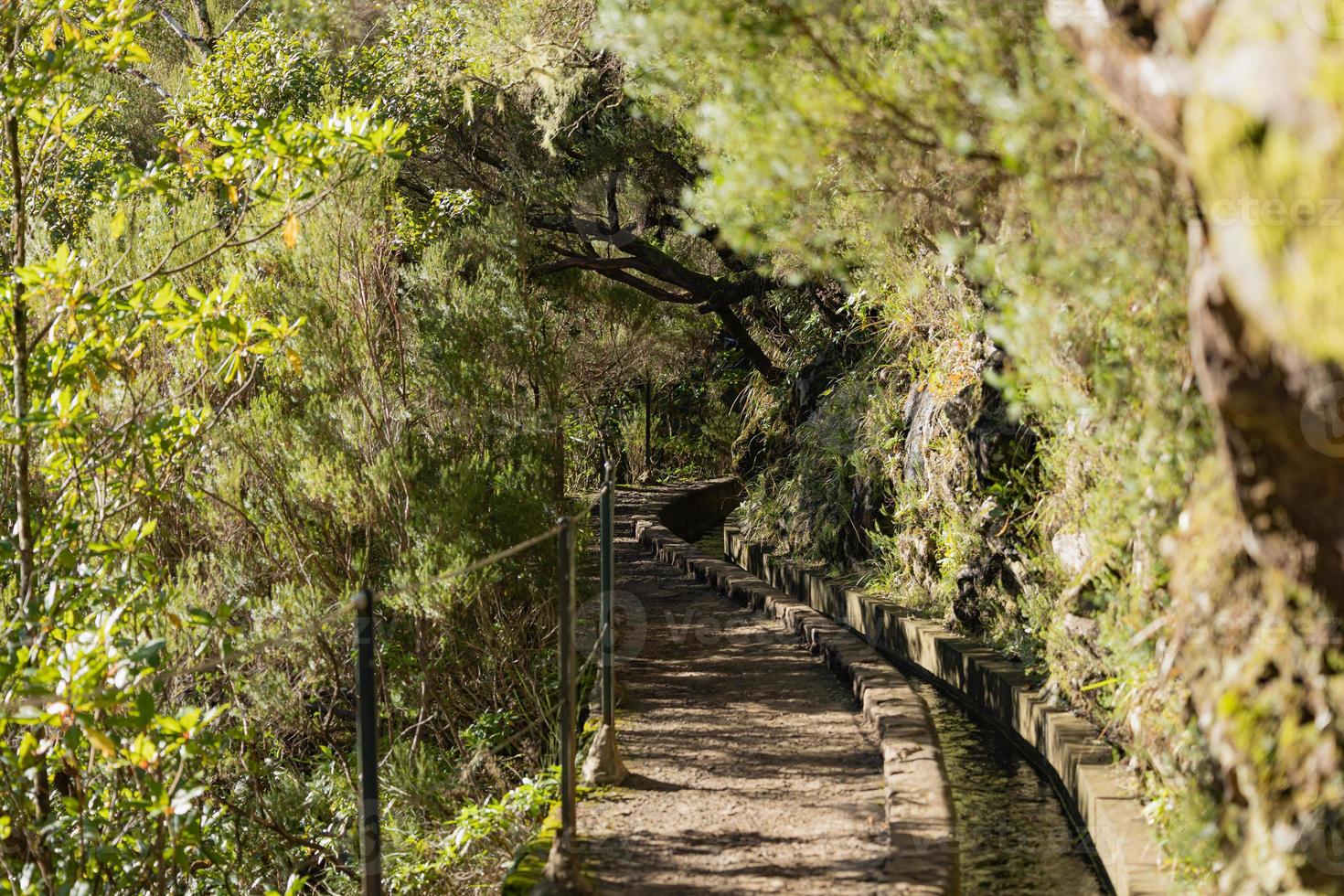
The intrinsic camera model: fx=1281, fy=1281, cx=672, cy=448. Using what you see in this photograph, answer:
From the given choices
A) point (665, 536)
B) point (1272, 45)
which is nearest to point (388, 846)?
point (1272, 45)

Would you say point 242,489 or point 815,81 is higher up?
point 815,81

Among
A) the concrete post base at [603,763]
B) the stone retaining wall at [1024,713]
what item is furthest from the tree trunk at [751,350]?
the concrete post base at [603,763]

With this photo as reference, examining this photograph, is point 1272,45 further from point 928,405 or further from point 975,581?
point 928,405

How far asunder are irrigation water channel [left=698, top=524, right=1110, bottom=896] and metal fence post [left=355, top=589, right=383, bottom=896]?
2362mm

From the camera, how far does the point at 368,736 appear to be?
3.52m

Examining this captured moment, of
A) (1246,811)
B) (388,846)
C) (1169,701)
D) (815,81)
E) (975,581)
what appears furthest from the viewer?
(975,581)

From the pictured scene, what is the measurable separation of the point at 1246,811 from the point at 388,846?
4.35m

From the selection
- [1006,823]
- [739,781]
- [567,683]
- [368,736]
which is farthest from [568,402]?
[368,736]

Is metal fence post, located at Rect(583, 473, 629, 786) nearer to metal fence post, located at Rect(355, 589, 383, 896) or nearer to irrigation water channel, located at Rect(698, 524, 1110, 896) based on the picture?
irrigation water channel, located at Rect(698, 524, 1110, 896)

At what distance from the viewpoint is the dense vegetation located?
122 inches

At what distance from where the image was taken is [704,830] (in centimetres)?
520

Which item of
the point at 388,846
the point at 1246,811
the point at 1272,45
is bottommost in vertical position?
the point at 388,846

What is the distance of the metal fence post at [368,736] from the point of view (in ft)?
11.1

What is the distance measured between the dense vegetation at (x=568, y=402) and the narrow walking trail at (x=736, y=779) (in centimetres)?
62
